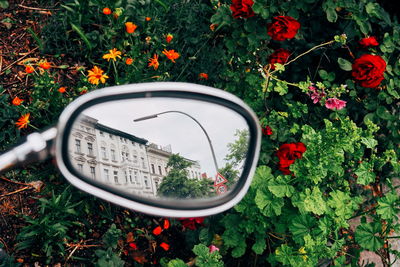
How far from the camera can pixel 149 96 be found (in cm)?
88

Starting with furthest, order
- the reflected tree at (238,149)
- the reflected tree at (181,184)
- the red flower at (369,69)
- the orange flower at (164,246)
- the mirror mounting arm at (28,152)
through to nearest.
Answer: the orange flower at (164,246)
the red flower at (369,69)
the reflected tree at (238,149)
the reflected tree at (181,184)
the mirror mounting arm at (28,152)

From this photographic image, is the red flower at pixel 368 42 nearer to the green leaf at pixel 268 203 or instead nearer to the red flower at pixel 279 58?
the red flower at pixel 279 58

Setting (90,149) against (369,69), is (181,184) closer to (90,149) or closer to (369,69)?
(90,149)

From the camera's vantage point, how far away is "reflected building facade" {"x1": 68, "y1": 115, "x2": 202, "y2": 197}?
0.85m

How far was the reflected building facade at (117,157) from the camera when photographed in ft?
2.80

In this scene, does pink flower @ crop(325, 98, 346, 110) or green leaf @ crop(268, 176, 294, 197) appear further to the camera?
pink flower @ crop(325, 98, 346, 110)

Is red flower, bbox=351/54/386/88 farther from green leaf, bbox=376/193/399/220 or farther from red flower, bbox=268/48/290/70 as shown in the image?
green leaf, bbox=376/193/399/220

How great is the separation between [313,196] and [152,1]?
1.86 metres

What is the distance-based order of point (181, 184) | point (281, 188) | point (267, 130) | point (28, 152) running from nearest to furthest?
point (28, 152) < point (181, 184) < point (281, 188) < point (267, 130)

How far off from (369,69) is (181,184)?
54.0 inches

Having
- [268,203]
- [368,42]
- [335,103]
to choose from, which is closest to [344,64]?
[368,42]

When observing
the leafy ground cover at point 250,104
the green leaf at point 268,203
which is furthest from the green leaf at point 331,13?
the green leaf at point 268,203

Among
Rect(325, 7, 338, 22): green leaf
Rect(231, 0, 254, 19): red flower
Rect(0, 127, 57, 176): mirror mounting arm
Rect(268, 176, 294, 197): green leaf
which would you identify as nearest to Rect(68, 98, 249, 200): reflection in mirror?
Rect(0, 127, 57, 176): mirror mounting arm

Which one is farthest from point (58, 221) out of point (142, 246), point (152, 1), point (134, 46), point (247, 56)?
point (152, 1)
